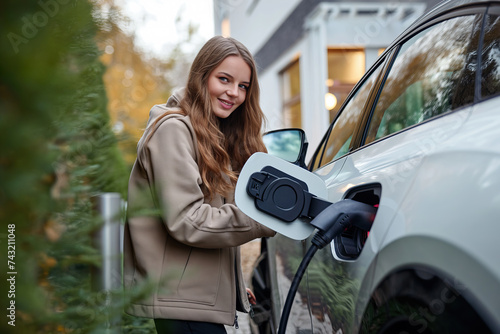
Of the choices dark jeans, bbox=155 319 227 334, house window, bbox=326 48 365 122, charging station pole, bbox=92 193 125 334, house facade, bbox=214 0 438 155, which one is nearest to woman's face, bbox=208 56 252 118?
dark jeans, bbox=155 319 227 334

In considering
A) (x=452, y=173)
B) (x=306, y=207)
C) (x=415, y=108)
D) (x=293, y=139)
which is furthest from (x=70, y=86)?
(x=293, y=139)

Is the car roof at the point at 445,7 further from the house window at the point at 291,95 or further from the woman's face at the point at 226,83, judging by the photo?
the house window at the point at 291,95

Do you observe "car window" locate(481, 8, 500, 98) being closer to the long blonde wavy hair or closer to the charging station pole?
the charging station pole

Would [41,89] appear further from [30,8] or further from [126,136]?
[126,136]

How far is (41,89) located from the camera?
617mm

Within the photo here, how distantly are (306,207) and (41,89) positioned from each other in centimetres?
109

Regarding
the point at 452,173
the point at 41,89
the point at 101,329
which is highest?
the point at 41,89

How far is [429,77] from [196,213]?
83 cm

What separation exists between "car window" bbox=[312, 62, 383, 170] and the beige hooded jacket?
683mm

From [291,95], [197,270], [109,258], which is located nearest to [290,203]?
[197,270]

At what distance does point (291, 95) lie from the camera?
1206cm

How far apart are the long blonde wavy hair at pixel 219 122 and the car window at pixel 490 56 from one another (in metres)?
0.95

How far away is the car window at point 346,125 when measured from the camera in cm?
220

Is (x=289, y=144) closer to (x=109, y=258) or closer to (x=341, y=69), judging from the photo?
(x=109, y=258)
